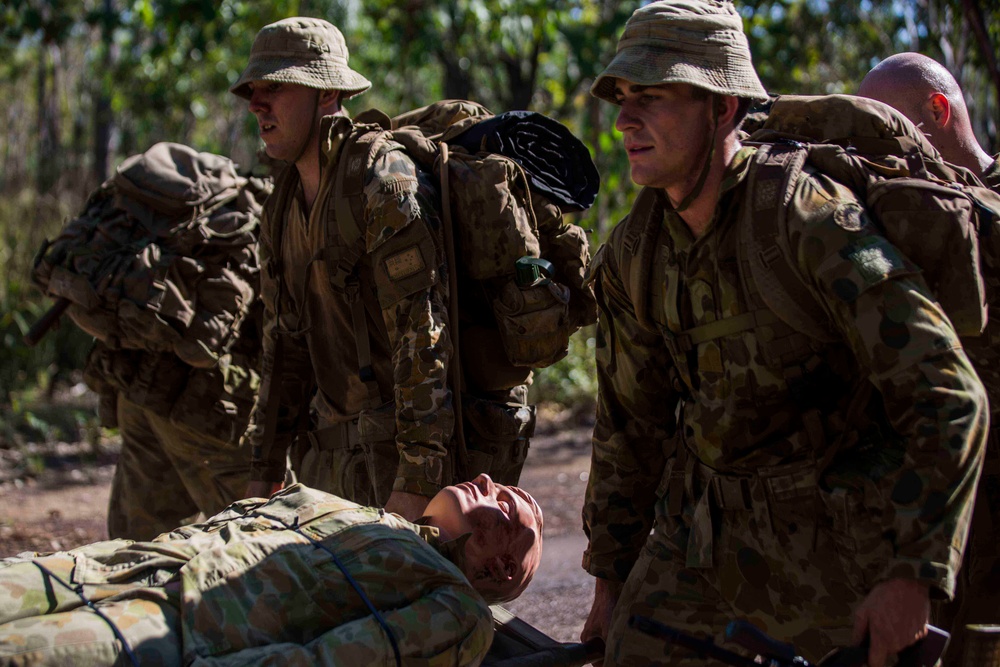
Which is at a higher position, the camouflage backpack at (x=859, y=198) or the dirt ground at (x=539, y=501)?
the camouflage backpack at (x=859, y=198)

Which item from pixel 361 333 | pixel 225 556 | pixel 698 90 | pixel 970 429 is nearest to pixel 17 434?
pixel 361 333

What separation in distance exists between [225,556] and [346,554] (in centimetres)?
32

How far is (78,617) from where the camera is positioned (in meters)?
2.80

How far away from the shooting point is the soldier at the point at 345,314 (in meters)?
3.82

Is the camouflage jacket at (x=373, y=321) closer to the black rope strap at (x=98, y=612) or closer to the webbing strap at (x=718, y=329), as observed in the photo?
the webbing strap at (x=718, y=329)

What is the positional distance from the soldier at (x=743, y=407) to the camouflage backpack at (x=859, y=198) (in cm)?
2

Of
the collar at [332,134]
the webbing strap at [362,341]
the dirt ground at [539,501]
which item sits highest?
the collar at [332,134]

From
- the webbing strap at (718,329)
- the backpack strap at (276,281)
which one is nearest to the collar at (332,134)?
the backpack strap at (276,281)

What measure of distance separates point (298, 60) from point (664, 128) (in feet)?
6.08

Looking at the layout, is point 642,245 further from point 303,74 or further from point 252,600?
point 303,74

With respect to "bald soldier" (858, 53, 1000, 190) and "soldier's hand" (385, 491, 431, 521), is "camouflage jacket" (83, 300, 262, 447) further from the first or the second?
"bald soldier" (858, 53, 1000, 190)

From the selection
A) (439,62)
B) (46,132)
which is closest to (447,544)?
(439,62)

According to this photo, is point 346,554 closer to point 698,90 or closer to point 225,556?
point 225,556

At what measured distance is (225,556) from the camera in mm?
3045
